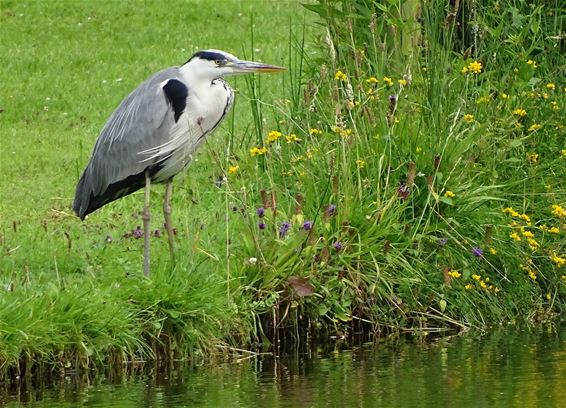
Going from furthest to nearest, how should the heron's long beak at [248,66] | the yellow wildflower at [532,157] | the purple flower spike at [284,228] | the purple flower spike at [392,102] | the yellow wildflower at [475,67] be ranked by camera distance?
the yellow wildflower at [532,157] → the yellow wildflower at [475,67] → the purple flower spike at [392,102] → the heron's long beak at [248,66] → the purple flower spike at [284,228]

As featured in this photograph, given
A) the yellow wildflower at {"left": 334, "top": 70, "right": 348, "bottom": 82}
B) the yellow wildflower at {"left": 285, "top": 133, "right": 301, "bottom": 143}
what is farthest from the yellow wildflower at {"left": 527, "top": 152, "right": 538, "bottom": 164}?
the yellow wildflower at {"left": 285, "top": 133, "right": 301, "bottom": 143}

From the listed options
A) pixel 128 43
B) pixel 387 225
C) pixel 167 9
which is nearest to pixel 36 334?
pixel 387 225

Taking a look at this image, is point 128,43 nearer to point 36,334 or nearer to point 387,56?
point 387,56

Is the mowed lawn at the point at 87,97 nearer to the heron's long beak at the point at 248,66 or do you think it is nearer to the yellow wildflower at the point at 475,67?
the heron's long beak at the point at 248,66

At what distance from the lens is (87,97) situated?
14.4 metres

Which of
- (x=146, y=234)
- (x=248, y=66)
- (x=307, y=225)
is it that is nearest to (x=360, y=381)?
(x=307, y=225)

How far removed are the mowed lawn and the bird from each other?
0.23 metres

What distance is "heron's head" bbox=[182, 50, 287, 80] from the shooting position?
8.72 meters

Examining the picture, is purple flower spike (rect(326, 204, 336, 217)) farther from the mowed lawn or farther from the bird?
the bird

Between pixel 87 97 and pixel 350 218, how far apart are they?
631 centimetres

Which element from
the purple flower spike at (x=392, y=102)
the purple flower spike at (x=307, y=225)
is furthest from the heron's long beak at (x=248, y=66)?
the purple flower spike at (x=307, y=225)

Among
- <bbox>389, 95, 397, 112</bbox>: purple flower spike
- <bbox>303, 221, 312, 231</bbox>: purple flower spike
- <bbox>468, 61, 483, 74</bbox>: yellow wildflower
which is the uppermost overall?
<bbox>468, 61, 483, 74</bbox>: yellow wildflower

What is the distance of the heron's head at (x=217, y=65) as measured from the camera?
872 centimetres

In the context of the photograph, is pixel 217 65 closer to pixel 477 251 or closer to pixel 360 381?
pixel 477 251
